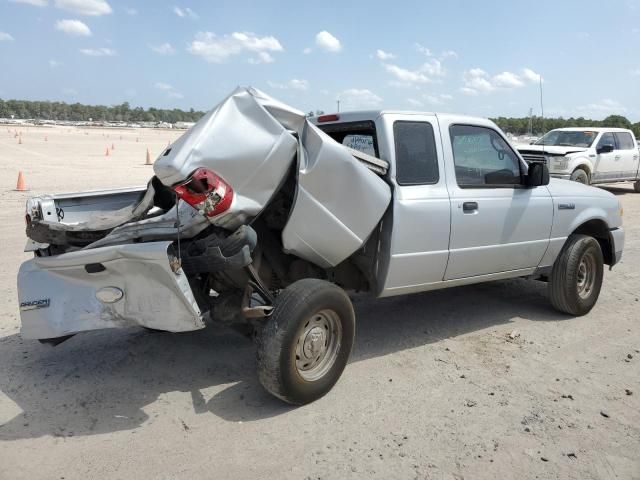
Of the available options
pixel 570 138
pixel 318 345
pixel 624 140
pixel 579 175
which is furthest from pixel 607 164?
pixel 318 345

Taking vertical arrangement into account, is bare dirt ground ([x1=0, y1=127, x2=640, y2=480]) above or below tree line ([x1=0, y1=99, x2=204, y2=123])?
below

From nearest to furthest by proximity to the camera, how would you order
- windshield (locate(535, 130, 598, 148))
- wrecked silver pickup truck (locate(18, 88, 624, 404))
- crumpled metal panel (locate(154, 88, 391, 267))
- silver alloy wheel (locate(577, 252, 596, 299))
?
crumpled metal panel (locate(154, 88, 391, 267)) → wrecked silver pickup truck (locate(18, 88, 624, 404)) → silver alloy wheel (locate(577, 252, 596, 299)) → windshield (locate(535, 130, 598, 148))

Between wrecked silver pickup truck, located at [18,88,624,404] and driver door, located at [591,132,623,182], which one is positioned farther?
driver door, located at [591,132,623,182]

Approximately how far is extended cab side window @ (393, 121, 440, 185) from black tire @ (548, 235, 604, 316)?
6.24 feet

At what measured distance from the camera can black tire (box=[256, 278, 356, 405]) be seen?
144 inches

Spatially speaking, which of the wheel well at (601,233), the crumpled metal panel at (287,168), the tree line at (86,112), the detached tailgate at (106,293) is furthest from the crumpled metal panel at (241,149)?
the tree line at (86,112)

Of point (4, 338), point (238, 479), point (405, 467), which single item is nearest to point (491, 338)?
point (405, 467)

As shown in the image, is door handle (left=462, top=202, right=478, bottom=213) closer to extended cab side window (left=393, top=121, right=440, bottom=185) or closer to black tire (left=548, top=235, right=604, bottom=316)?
extended cab side window (left=393, top=121, right=440, bottom=185)

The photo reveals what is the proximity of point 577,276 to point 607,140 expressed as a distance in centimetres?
1220

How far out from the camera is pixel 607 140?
16203 mm

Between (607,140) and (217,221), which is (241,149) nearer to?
(217,221)

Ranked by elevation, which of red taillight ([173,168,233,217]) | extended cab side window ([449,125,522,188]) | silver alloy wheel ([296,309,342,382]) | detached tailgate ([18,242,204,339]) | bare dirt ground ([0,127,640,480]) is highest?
extended cab side window ([449,125,522,188])

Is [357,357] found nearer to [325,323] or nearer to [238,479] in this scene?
[325,323]

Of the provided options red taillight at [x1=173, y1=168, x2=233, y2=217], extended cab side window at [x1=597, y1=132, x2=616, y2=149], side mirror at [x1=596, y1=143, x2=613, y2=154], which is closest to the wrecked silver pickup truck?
red taillight at [x1=173, y1=168, x2=233, y2=217]
